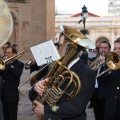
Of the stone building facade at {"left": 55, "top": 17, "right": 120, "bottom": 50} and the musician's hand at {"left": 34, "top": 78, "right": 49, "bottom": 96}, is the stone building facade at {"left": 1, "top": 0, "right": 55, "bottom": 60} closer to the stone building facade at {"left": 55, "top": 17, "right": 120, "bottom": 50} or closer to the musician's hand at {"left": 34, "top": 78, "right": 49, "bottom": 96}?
the musician's hand at {"left": 34, "top": 78, "right": 49, "bottom": 96}

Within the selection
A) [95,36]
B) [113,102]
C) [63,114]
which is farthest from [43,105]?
A: [95,36]

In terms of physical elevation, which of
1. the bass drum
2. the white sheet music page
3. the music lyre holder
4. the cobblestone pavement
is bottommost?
the cobblestone pavement

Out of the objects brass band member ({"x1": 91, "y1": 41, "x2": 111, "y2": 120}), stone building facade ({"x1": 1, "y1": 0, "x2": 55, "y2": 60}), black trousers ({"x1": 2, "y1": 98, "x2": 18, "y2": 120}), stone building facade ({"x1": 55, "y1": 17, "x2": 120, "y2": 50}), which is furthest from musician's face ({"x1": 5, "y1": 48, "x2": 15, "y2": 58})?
stone building facade ({"x1": 55, "y1": 17, "x2": 120, "y2": 50})

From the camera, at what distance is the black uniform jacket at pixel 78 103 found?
3.14 metres

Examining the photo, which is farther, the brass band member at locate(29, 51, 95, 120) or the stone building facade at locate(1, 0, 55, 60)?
the stone building facade at locate(1, 0, 55, 60)

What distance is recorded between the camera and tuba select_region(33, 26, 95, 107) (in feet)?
10.4

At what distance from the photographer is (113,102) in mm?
4730

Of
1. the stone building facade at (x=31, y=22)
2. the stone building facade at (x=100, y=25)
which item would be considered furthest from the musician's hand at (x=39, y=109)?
the stone building facade at (x=100, y=25)

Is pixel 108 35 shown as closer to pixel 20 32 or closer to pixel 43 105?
pixel 20 32

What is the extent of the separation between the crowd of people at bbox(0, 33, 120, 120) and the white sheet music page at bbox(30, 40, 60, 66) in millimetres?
131

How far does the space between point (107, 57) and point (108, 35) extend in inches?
2191

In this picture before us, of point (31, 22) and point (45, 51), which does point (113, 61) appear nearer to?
point (45, 51)

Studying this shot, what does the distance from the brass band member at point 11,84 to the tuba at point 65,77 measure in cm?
269

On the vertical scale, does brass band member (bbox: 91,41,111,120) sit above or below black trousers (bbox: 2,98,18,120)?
above
